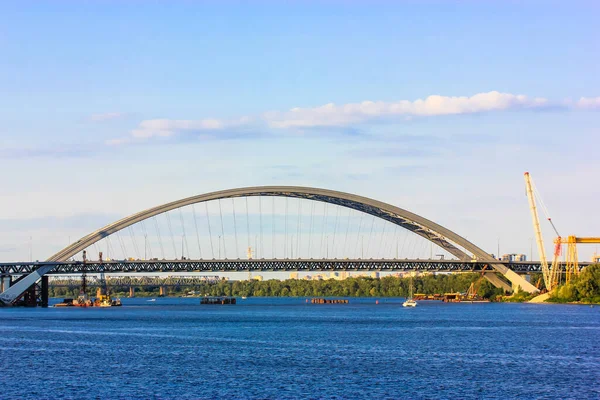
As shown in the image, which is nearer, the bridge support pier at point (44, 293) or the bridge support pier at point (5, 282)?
the bridge support pier at point (5, 282)

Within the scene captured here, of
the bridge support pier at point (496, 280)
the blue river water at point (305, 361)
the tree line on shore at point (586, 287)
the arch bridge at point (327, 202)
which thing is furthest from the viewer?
the bridge support pier at point (496, 280)

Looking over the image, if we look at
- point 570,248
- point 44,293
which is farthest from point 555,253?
point 44,293

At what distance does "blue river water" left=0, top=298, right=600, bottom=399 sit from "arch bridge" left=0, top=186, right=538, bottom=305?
1615 inches

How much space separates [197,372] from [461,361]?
45.1ft

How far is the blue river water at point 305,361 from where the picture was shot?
39.1 metres

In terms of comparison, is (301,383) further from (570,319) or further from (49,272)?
(49,272)

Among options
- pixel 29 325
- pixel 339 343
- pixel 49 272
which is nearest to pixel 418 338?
pixel 339 343

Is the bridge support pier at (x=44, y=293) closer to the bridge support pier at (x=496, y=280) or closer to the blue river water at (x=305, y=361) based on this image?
the blue river water at (x=305, y=361)

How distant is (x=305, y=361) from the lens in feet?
163

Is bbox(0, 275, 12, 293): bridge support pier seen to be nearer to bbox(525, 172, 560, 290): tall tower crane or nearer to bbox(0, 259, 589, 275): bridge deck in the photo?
bbox(0, 259, 589, 275): bridge deck

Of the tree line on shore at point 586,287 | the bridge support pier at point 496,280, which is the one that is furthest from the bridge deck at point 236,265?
the tree line on shore at point 586,287

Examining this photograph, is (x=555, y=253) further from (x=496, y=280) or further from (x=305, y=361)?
(x=305, y=361)

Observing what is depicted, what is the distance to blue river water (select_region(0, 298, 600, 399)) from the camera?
39.1 metres

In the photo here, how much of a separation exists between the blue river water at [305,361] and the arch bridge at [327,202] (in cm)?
4102
